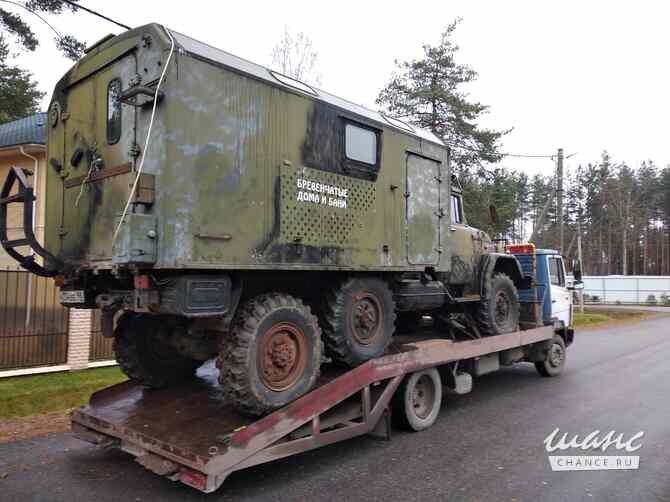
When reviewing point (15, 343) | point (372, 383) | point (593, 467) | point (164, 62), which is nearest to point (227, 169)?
point (164, 62)

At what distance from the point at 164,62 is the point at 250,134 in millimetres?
950

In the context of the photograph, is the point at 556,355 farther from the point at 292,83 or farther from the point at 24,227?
the point at 24,227

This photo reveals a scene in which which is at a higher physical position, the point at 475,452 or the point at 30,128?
the point at 30,128

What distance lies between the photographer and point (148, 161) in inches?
167

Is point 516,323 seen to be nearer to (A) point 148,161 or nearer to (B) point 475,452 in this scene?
(B) point 475,452

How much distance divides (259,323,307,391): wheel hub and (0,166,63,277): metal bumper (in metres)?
2.17

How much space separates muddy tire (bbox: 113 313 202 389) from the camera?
5773 mm

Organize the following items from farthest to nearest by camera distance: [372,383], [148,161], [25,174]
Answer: [372,383] → [25,174] → [148,161]

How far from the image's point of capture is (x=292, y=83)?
5434 mm

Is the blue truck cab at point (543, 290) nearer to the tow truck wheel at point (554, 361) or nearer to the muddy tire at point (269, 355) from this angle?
the tow truck wheel at point (554, 361)

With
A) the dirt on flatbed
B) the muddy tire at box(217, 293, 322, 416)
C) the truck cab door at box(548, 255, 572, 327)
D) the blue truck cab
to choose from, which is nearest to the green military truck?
the muddy tire at box(217, 293, 322, 416)

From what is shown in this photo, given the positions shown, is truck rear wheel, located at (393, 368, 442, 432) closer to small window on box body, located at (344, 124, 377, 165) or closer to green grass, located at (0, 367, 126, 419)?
small window on box body, located at (344, 124, 377, 165)

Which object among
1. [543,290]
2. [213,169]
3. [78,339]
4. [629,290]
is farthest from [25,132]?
[629,290]

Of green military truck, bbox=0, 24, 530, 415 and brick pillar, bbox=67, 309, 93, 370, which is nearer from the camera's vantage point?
green military truck, bbox=0, 24, 530, 415
